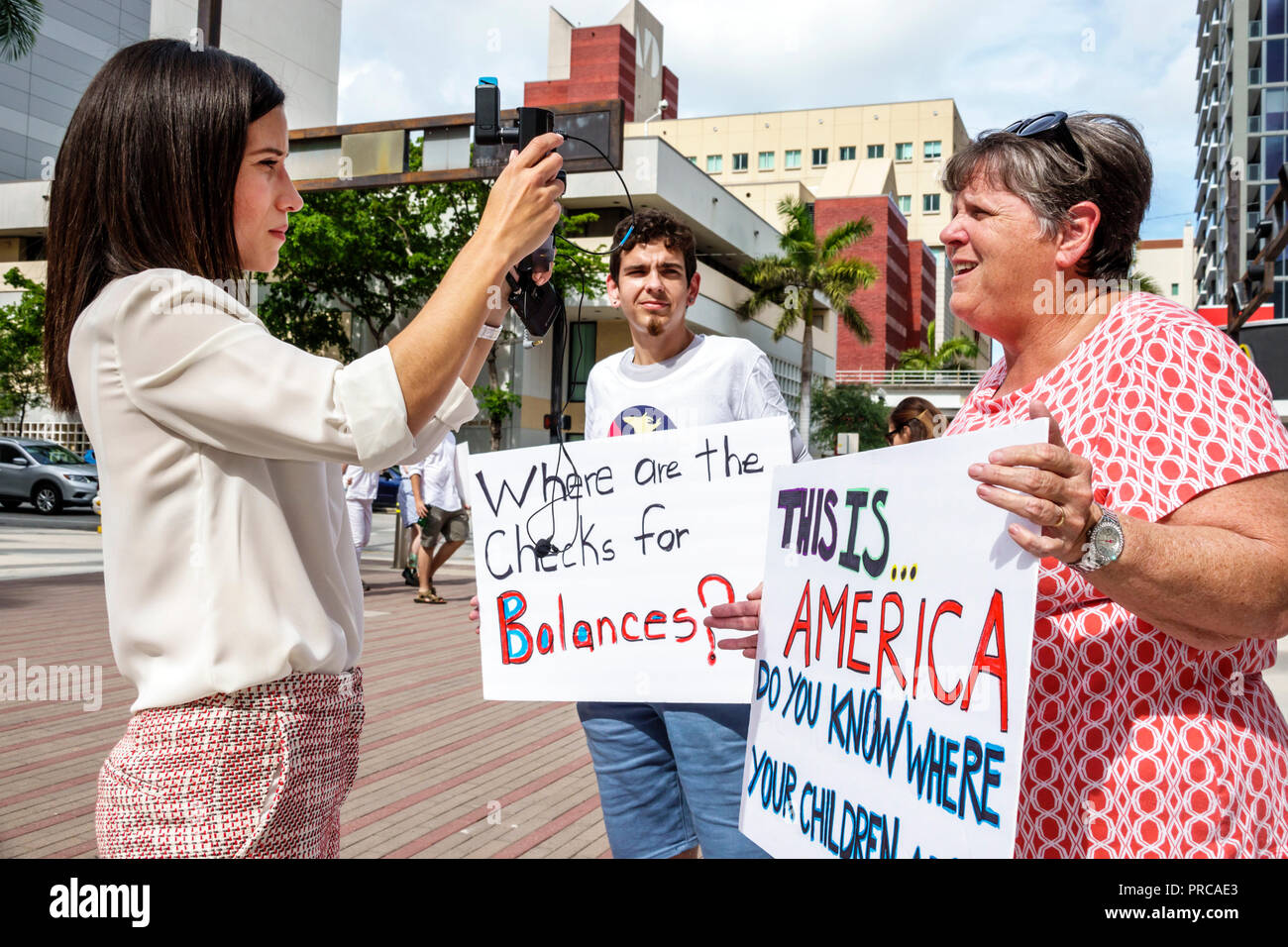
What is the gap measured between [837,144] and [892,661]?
9060 cm

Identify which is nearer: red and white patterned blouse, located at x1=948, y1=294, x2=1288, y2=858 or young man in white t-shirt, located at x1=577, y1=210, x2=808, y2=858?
red and white patterned blouse, located at x1=948, y1=294, x2=1288, y2=858

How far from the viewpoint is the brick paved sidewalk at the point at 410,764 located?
4.09m

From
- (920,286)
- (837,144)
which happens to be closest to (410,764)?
(920,286)

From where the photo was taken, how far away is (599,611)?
2.70m

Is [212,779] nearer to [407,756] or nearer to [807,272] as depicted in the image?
[407,756]

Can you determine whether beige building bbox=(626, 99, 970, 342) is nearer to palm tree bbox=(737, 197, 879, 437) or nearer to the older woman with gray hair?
palm tree bbox=(737, 197, 879, 437)

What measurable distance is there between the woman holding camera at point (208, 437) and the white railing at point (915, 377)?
54.3m

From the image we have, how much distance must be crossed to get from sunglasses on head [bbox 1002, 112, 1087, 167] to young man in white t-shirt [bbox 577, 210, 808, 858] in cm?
108

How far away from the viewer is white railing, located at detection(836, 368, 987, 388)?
56.6 m

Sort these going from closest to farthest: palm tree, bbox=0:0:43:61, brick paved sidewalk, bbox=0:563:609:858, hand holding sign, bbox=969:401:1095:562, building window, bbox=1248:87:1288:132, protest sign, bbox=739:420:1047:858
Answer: hand holding sign, bbox=969:401:1095:562 < protest sign, bbox=739:420:1047:858 < brick paved sidewalk, bbox=0:563:609:858 < palm tree, bbox=0:0:43:61 < building window, bbox=1248:87:1288:132

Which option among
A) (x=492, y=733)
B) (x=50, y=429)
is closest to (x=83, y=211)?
(x=492, y=733)

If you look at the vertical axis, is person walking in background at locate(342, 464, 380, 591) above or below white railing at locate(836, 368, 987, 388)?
below

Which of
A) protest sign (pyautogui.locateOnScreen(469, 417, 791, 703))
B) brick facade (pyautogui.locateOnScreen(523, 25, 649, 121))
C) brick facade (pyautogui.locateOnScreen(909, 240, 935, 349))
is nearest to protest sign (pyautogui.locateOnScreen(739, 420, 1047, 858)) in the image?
protest sign (pyautogui.locateOnScreen(469, 417, 791, 703))
